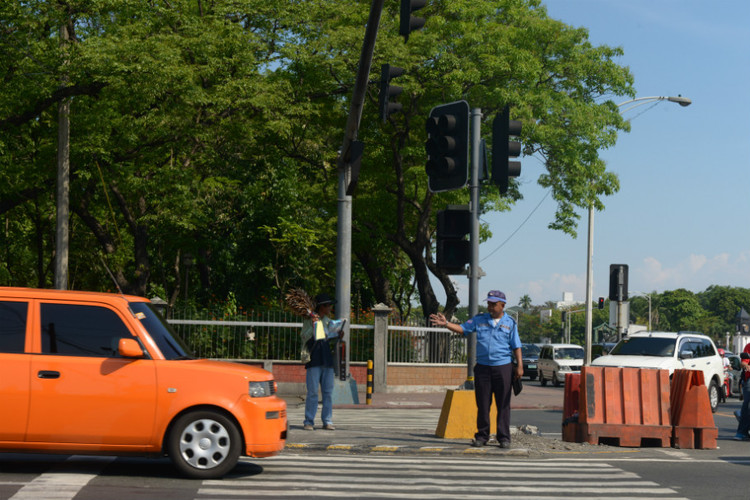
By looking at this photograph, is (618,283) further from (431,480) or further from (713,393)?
(431,480)

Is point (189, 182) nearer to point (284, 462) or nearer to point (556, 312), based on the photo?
point (284, 462)

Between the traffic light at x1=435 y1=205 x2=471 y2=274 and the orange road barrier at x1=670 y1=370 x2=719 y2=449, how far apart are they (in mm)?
3793

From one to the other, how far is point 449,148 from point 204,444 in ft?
16.9

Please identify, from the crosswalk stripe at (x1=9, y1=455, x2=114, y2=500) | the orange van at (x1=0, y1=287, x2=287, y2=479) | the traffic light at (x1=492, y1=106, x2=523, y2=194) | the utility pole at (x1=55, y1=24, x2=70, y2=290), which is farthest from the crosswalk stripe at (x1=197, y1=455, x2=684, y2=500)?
the utility pole at (x1=55, y1=24, x2=70, y2=290)

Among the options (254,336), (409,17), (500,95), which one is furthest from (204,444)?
(500,95)

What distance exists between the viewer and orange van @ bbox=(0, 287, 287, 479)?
28.5 feet

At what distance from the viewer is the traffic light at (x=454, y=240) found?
12234mm

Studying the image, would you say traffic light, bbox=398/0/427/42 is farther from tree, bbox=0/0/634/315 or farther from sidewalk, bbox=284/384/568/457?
tree, bbox=0/0/634/315

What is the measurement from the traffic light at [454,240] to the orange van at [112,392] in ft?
12.6

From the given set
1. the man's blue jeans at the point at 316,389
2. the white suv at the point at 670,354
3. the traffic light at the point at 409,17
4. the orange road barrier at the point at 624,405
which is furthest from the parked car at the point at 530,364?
the traffic light at the point at 409,17

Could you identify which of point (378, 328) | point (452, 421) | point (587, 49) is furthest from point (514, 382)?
point (587, 49)

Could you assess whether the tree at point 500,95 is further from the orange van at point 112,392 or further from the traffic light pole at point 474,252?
the orange van at point 112,392

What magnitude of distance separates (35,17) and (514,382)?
1647cm

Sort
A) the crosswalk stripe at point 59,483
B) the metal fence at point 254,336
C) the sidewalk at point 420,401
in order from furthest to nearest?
the metal fence at point 254,336, the sidewalk at point 420,401, the crosswalk stripe at point 59,483
